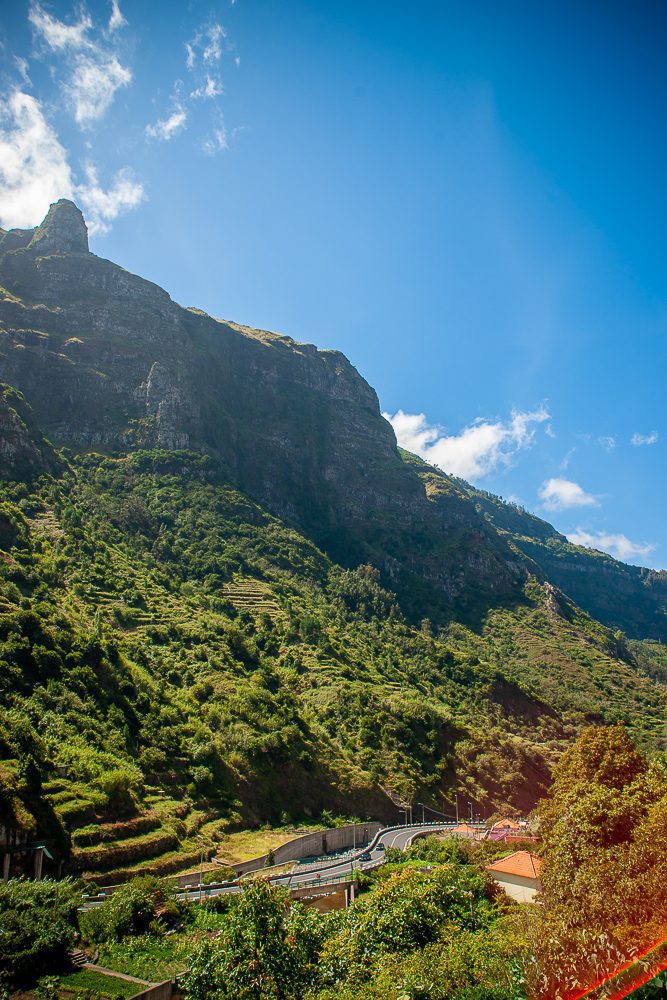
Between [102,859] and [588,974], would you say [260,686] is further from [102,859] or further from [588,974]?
[588,974]

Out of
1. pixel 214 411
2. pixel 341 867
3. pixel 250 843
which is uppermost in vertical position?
pixel 214 411

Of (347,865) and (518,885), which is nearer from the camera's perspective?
(518,885)

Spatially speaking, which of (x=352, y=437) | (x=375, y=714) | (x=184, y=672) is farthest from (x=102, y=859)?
(x=352, y=437)

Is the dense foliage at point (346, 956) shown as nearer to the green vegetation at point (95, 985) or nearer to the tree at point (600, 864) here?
the tree at point (600, 864)

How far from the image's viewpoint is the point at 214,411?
152 metres

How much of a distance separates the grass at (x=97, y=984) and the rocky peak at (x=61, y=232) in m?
175

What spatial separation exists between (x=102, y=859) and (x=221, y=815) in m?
14.5

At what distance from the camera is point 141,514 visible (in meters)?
104

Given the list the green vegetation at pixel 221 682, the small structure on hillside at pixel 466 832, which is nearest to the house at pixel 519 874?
the small structure on hillside at pixel 466 832

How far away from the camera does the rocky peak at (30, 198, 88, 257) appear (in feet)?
522

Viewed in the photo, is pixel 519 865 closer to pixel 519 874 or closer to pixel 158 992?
pixel 519 874

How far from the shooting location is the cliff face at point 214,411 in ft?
422

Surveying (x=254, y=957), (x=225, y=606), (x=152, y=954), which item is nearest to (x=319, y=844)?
(x=152, y=954)

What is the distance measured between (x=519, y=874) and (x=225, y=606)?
6098cm
